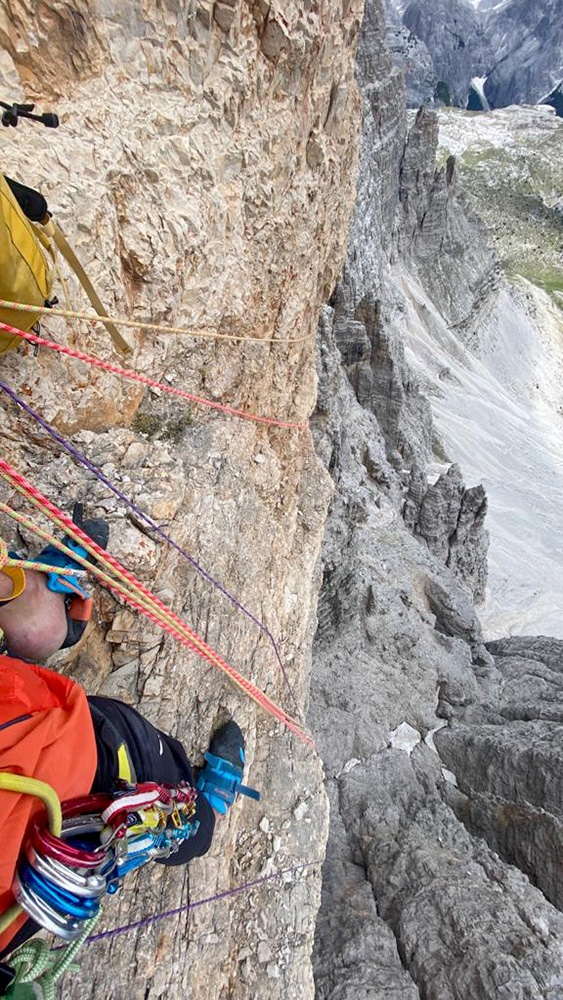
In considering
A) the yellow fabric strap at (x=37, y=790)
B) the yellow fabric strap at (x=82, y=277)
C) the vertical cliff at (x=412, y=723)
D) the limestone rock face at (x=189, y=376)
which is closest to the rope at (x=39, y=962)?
the yellow fabric strap at (x=37, y=790)

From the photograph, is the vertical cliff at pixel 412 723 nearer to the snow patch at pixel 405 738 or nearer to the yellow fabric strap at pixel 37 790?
the snow patch at pixel 405 738

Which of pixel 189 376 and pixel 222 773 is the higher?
pixel 189 376

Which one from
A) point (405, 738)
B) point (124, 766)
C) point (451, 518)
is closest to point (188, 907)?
point (124, 766)

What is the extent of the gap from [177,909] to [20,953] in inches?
66.3

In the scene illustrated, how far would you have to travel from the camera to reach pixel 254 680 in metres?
4.70

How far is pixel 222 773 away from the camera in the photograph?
3676 mm

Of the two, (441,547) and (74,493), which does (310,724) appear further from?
(441,547)

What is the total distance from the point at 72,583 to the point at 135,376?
62.3 inches

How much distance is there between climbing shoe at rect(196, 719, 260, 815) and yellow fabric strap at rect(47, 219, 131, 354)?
9.98 ft

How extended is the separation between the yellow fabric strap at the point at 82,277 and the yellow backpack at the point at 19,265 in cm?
6

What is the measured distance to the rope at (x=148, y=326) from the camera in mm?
2537

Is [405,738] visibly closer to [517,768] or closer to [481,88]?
[517,768]

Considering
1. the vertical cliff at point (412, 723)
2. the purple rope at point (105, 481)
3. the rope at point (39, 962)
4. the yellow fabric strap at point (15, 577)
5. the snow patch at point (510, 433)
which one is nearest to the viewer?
the rope at point (39, 962)

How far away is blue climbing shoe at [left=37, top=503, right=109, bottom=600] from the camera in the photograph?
292 cm
